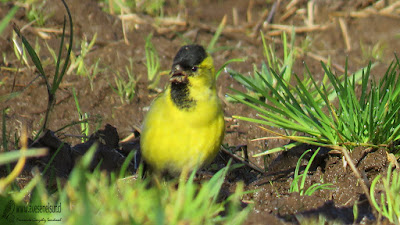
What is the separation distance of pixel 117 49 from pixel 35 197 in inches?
130

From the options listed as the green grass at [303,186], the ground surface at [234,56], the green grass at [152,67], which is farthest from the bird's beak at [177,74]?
the green grass at [152,67]

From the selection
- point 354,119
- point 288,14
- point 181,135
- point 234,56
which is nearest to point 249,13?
point 288,14

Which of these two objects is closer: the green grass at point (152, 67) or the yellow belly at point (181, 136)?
the yellow belly at point (181, 136)

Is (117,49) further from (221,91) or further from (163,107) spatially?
(163,107)

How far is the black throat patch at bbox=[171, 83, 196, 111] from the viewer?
3715 mm

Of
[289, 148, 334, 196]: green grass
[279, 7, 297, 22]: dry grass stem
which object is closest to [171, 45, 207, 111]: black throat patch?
[289, 148, 334, 196]: green grass

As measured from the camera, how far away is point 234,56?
6.20 meters

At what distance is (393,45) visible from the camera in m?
6.79

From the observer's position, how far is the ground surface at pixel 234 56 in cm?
356

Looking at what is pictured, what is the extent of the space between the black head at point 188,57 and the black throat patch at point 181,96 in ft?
0.40

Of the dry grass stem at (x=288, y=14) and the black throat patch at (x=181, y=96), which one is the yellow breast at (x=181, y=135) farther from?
the dry grass stem at (x=288, y=14)

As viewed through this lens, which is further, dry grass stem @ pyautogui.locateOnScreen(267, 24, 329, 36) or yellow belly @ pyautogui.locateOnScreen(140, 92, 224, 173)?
dry grass stem @ pyautogui.locateOnScreen(267, 24, 329, 36)

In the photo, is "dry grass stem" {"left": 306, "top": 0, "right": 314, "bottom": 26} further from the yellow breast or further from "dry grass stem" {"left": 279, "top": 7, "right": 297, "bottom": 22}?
the yellow breast

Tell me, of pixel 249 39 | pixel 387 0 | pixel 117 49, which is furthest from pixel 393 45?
pixel 117 49
